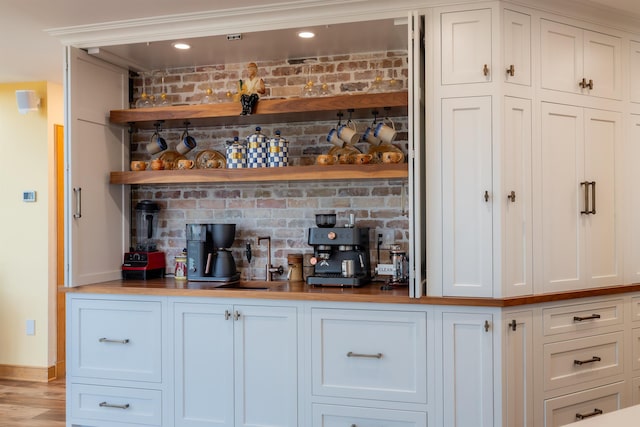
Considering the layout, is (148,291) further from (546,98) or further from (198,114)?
(546,98)

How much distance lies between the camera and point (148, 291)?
3.34 m

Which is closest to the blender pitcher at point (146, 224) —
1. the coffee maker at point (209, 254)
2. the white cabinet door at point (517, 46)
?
the coffee maker at point (209, 254)

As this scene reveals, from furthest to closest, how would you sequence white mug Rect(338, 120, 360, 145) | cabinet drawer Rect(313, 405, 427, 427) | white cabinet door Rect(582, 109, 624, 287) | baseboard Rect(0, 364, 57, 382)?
1. baseboard Rect(0, 364, 57, 382)
2. white mug Rect(338, 120, 360, 145)
3. white cabinet door Rect(582, 109, 624, 287)
4. cabinet drawer Rect(313, 405, 427, 427)

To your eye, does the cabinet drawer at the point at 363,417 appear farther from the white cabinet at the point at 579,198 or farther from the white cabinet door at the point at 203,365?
the white cabinet at the point at 579,198

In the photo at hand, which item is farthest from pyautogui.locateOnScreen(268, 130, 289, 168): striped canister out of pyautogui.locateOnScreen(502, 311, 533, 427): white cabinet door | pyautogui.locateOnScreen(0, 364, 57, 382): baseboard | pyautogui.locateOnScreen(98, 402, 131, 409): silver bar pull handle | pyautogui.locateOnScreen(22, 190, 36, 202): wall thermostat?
pyautogui.locateOnScreen(0, 364, 57, 382): baseboard

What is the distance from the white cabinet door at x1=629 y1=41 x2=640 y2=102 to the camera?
3.34 meters

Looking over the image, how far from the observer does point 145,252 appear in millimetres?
3840

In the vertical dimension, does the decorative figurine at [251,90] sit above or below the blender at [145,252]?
above

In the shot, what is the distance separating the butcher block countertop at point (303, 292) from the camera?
2891 mm

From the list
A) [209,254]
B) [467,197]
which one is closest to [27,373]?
[209,254]

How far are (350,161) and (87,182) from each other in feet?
5.51

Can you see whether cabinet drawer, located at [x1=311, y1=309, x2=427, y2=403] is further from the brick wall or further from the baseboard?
the baseboard

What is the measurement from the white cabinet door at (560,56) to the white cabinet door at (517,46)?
11 centimetres

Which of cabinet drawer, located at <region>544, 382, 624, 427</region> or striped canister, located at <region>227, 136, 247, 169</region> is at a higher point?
striped canister, located at <region>227, 136, 247, 169</region>
